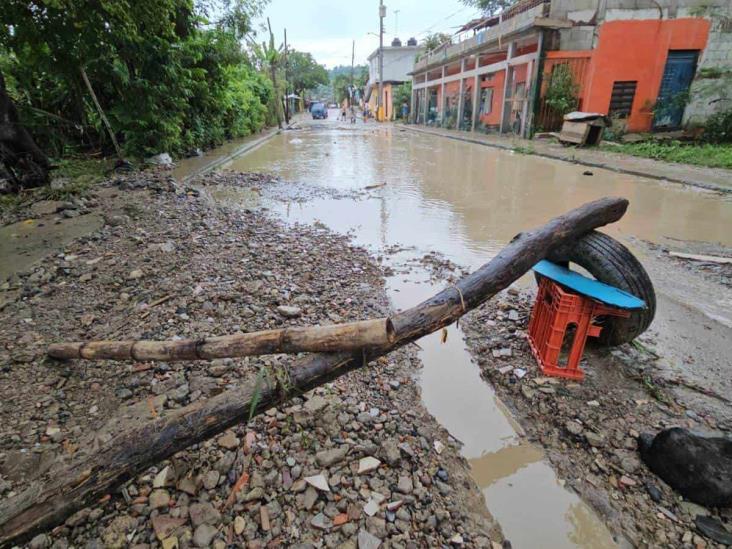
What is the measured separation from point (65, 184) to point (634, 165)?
12.9m

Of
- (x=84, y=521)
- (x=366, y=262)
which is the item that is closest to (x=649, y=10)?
(x=366, y=262)

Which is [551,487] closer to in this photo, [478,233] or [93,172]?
[478,233]

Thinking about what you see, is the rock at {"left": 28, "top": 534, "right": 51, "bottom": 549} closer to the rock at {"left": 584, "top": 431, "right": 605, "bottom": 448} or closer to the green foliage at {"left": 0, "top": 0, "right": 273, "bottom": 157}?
the rock at {"left": 584, "top": 431, "right": 605, "bottom": 448}

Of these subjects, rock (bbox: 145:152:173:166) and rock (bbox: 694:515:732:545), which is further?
rock (bbox: 145:152:173:166)

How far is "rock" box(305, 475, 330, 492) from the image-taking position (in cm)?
182

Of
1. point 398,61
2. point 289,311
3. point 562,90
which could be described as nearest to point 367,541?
point 289,311

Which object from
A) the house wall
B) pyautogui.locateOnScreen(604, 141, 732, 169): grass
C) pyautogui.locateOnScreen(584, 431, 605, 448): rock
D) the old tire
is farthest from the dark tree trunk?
the house wall

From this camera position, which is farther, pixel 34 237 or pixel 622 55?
pixel 622 55

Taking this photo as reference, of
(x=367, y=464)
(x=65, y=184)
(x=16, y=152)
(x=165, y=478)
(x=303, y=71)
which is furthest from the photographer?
(x=303, y=71)

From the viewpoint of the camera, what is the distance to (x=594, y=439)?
6.86 ft

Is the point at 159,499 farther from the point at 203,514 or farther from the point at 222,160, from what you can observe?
the point at 222,160

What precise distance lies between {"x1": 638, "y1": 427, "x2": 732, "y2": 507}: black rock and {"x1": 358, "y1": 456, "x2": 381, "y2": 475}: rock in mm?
1314

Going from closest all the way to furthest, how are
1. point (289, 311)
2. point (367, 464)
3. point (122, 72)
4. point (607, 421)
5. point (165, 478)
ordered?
point (165, 478) → point (367, 464) → point (607, 421) → point (289, 311) → point (122, 72)

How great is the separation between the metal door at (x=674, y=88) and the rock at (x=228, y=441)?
17915mm
